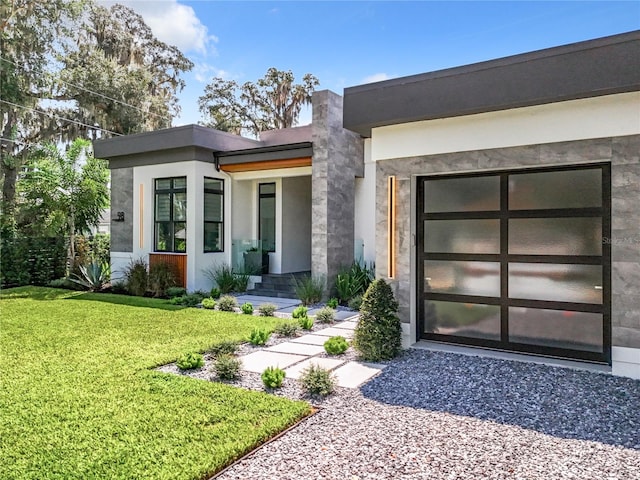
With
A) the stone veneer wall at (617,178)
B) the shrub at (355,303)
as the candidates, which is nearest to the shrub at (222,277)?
the shrub at (355,303)

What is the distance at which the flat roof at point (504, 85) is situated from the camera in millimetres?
4961

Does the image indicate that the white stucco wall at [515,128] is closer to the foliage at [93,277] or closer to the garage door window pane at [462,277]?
the garage door window pane at [462,277]

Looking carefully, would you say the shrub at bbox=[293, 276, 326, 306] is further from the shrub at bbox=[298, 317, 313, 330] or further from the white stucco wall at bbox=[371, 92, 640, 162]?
the white stucco wall at bbox=[371, 92, 640, 162]

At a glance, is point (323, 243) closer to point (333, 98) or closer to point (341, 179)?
point (341, 179)

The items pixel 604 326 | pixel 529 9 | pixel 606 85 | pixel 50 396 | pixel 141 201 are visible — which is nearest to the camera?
pixel 50 396

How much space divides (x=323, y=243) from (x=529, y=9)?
269 inches

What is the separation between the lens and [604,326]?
5.54 metres

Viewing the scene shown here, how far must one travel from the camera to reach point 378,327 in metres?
5.89

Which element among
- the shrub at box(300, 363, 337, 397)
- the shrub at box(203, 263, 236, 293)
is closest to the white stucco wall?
the shrub at box(300, 363, 337, 397)

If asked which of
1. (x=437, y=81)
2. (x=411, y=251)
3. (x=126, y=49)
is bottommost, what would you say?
(x=411, y=251)

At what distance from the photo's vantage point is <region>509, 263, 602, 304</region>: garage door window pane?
221 inches

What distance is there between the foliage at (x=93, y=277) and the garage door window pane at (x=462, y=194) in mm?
10391

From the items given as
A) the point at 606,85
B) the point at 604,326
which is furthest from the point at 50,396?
the point at 606,85

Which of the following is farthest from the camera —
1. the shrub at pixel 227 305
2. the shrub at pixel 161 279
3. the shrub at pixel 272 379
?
the shrub at pixel 161 279
